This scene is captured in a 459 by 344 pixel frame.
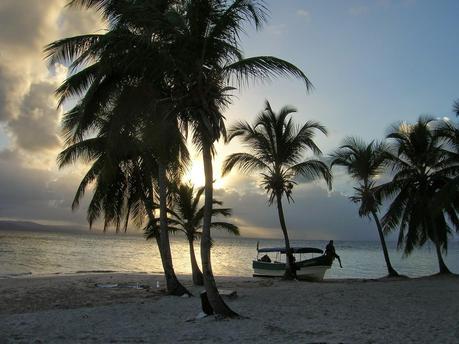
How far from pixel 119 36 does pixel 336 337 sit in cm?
784

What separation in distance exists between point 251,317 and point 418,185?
15.4 metres

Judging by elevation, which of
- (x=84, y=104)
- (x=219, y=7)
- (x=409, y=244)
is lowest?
(x=409, y=244)

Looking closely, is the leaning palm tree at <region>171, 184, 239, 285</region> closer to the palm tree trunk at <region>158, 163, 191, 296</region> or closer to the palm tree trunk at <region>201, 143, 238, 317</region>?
the palm tree trunk at <region>158, 163, 191, 296</region>

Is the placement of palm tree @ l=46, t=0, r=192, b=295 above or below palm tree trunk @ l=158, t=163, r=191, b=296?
above

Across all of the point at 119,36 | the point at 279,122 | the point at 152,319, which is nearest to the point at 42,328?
the point at 152,319

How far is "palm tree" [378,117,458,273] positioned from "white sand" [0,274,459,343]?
7.15 metres

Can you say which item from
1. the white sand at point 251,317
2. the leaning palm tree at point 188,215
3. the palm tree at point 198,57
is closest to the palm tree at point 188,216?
the leaning palm tree at point 188,215

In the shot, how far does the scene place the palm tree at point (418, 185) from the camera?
22.2m

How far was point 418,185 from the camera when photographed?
2286cm

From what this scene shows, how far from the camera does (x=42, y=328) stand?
31.7 feet

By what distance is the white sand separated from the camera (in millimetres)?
8562

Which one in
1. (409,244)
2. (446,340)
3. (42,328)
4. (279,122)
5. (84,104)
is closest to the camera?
(446,340)

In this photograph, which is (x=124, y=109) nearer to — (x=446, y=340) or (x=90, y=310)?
(x=90, y=310)

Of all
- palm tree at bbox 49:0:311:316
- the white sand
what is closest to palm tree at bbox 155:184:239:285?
the white sand
